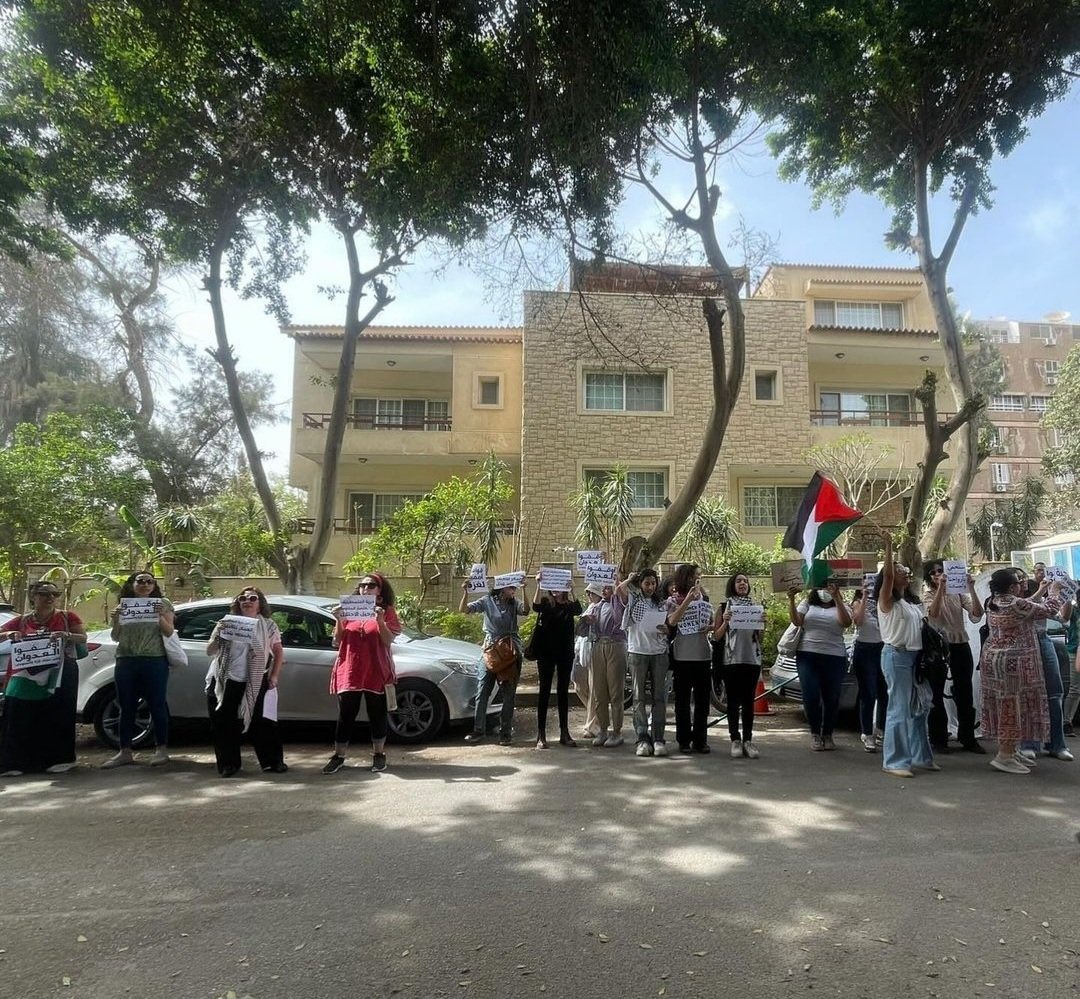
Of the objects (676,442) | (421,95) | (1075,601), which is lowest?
(1075,601)

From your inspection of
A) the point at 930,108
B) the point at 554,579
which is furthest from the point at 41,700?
the point at 930,108

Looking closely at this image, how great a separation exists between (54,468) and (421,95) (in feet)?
34.6

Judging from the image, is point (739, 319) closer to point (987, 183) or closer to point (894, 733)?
point (987, 183)

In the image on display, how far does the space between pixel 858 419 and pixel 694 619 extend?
1838cm

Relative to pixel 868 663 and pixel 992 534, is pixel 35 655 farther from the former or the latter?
pixel 992 534

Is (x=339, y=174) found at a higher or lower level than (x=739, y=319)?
higher

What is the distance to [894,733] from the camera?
6398 mm

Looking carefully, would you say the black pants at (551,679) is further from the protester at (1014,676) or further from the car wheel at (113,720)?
the car wheel at (113,720)

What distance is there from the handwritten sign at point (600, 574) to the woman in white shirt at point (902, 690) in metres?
2.51

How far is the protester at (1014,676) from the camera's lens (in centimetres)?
638

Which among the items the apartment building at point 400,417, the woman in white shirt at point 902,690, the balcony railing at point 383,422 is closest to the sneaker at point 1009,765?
the woman in white shirt at point 902,690

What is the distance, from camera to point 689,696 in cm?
716

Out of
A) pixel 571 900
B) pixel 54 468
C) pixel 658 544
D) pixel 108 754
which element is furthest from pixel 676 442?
pixel 571 900

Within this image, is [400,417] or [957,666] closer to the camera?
[957,666]
